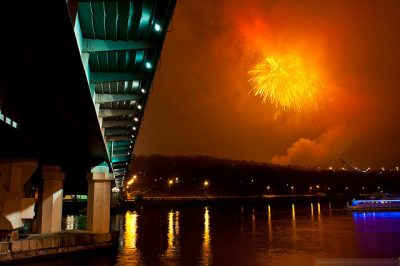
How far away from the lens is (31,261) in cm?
2272

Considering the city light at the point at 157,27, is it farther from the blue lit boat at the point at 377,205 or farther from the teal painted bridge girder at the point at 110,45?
the blue lit boat at the point at 377,205

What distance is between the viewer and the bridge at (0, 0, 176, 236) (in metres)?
8.73

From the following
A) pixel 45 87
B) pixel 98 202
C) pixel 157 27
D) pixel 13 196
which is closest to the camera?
pixel 45 87

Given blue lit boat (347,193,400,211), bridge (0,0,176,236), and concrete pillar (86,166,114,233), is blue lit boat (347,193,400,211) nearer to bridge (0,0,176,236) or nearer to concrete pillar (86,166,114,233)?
bridge (0,0,176,236)

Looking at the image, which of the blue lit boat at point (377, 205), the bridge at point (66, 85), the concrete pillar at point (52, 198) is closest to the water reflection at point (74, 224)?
the concrete pillar at point (52, 198)

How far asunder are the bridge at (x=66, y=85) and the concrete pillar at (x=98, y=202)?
0.07m

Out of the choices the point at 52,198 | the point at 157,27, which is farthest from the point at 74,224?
the point at 157,27

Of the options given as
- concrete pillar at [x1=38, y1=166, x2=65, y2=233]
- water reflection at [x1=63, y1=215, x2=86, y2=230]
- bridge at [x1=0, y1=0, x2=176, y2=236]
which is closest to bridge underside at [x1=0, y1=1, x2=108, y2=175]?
bridge at [x1=0, y1=0, x2=176, y2=236]

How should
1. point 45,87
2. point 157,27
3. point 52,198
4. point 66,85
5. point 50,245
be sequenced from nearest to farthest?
point 66,85
point 45,87
point 157,27
point 50,245
point 52,198

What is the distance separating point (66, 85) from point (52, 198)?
2320 centimetres

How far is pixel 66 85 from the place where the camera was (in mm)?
12242

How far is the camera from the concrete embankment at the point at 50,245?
22.3 m

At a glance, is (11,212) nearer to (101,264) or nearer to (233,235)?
(101,264)

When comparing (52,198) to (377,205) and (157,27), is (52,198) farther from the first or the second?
(377,205)
